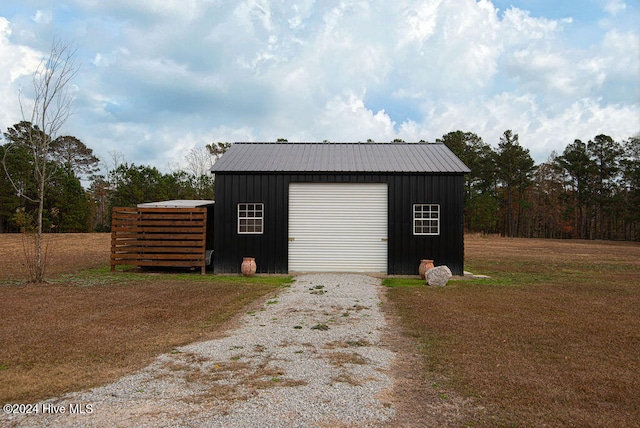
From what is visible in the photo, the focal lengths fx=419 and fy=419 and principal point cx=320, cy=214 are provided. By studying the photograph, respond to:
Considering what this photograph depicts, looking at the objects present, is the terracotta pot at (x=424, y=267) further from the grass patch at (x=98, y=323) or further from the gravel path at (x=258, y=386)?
the gravel path at (x=258, y=386)

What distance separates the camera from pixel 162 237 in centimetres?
1438

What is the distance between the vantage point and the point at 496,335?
6621 millimetres

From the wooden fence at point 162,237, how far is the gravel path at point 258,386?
7598 mm

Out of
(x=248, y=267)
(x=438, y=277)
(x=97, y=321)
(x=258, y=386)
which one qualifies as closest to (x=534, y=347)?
(x=258, y=386)

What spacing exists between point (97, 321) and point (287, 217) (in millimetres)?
7903

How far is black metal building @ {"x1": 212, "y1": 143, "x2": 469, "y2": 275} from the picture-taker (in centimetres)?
1420

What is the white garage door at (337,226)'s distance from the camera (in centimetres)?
1452

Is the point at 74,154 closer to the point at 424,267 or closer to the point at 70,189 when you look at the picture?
the point at 70,189

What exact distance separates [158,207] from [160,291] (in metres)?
4.98

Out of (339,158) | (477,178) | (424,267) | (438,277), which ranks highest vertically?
(477,178)

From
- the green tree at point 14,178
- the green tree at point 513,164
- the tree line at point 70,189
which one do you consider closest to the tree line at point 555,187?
the green tree at point 513,164

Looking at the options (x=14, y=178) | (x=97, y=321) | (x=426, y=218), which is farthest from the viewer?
(x=14, y=178)

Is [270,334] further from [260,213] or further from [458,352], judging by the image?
[260,213]

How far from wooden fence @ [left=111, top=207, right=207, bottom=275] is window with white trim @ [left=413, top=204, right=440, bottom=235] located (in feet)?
23.5
